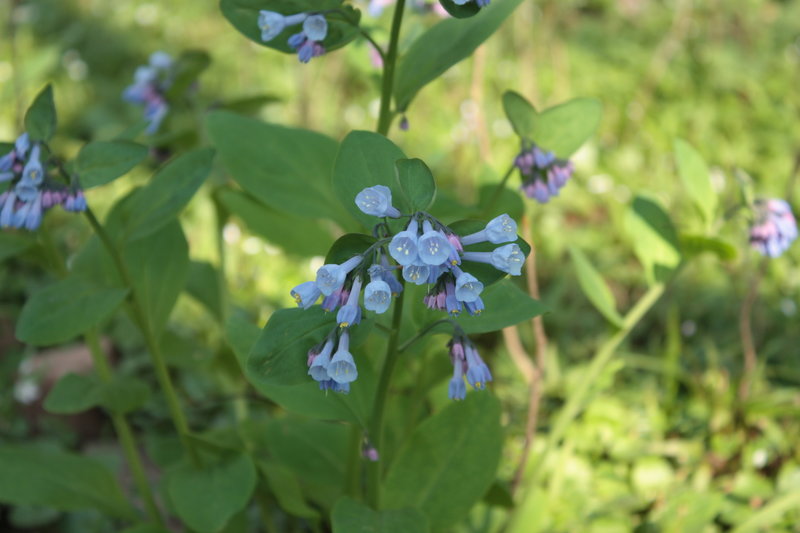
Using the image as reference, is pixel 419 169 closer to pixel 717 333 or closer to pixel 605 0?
pixel 717 333

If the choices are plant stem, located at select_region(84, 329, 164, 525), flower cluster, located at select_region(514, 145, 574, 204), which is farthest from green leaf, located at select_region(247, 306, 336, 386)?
plant stem, located at select_region(84, 329, 164, 525)

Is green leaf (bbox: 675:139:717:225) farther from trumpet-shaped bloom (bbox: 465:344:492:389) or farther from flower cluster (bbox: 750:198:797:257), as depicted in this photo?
trumpet-shaped bloom (bbox: 465:344:492:389)

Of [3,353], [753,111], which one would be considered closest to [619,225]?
[753,111]

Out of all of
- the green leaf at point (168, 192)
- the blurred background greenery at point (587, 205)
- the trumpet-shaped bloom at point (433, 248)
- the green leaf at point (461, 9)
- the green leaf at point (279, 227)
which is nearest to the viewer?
the trumpet-shaped bloom at point (433, 248)

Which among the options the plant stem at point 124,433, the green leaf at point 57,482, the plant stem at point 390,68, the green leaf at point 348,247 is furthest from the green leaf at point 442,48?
the green leaf at point 57,482

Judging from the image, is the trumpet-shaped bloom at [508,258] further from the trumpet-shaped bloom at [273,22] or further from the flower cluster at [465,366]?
the trumpet-shaped bloom at [273,22]
